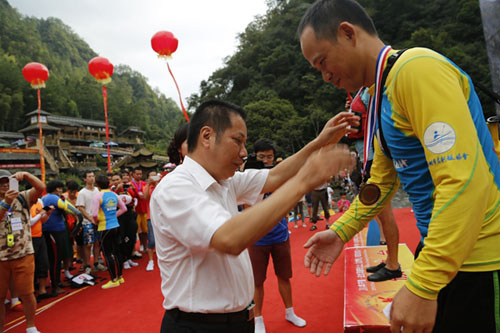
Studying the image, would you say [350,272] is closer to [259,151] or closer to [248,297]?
[259,151]

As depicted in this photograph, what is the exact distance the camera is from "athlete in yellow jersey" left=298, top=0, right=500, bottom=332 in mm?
878

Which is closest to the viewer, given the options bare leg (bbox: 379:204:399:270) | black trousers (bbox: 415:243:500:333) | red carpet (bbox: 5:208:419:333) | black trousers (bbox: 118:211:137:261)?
black trousers (bbox: 415:243:500:333)

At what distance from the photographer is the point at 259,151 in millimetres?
4008

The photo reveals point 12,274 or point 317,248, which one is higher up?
point 317,248

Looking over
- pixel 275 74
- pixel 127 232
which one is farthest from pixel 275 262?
pixel 275 74

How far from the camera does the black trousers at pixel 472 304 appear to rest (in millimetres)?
1011

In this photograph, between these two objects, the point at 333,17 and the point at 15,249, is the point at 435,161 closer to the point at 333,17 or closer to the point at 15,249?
the point at 333,17

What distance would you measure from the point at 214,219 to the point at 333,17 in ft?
3.12

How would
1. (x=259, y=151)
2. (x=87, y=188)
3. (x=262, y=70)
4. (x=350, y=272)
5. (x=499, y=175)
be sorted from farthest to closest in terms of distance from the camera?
(x=262, y=70) → (x=87, y=188) → (x=259, y=151) → (x=350, y=272) → (x=499, y=175)

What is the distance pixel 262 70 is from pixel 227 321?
42616 mm

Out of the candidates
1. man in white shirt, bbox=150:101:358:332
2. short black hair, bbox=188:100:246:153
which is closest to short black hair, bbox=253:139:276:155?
man in white shirt, bbox=150:101:358:332

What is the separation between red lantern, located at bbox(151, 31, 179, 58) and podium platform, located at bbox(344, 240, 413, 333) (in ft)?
20.4

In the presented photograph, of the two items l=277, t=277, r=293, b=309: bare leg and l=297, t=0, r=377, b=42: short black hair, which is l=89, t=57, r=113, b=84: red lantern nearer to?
l=277, t=277, r=293, b=309: bare leg

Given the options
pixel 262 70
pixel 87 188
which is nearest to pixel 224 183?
pixel 87 188
